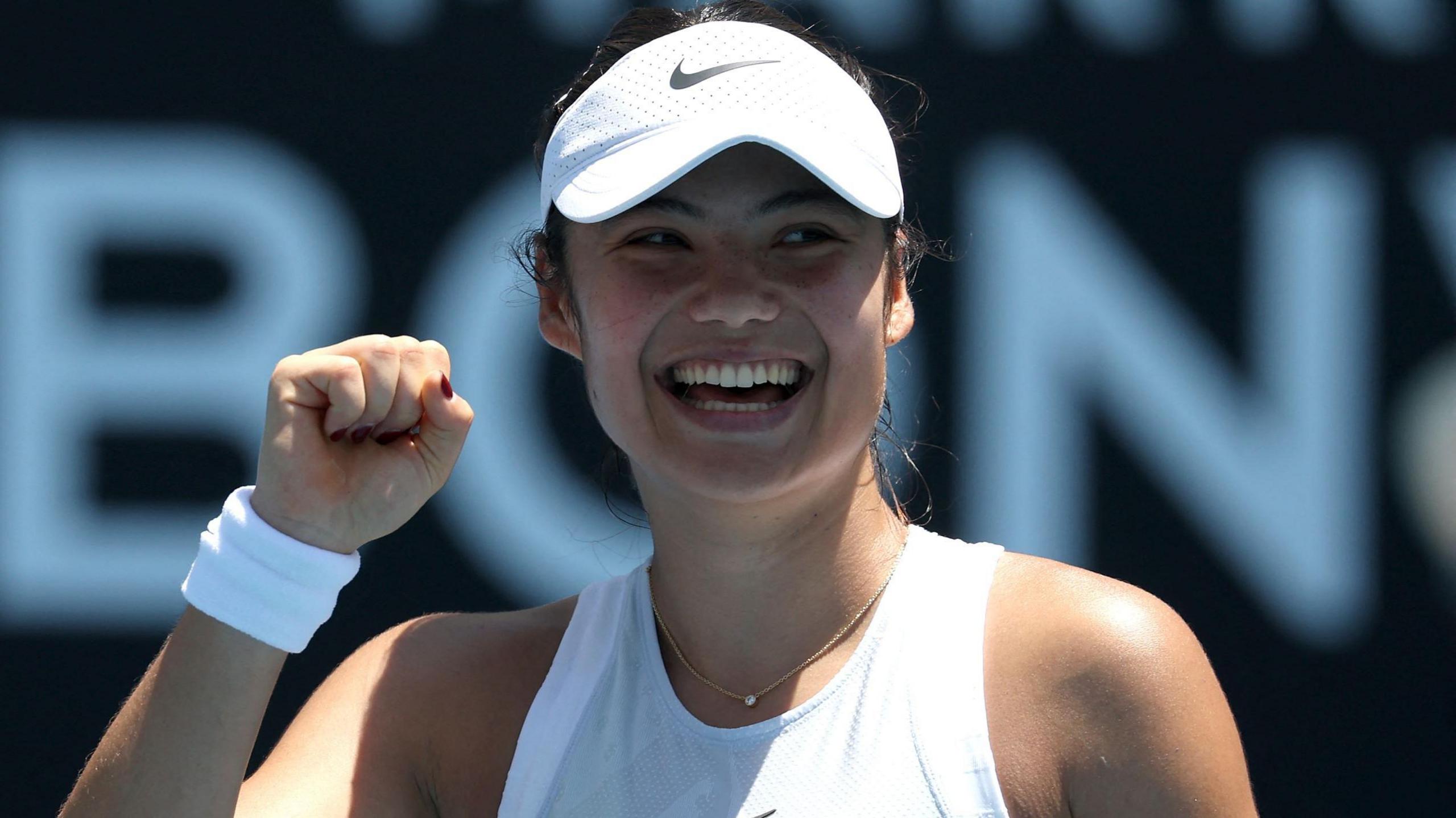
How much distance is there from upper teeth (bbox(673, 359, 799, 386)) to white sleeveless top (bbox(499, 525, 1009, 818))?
0.27 metres

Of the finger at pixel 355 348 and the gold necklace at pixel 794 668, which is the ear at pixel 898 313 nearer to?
the gold necklace at pixel 794 668

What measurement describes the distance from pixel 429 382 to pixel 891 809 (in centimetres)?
61

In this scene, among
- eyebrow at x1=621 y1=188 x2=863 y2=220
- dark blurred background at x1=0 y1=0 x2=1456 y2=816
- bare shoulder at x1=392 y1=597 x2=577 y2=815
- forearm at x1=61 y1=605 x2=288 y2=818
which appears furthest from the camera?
dark blurred background at x1=0 y1=0 x2=1456 y2=816

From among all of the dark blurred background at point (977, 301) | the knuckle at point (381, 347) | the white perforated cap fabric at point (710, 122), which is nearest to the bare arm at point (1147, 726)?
the white perforated cap fabric at point (710, 122)

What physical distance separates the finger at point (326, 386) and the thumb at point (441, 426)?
8 centimetres

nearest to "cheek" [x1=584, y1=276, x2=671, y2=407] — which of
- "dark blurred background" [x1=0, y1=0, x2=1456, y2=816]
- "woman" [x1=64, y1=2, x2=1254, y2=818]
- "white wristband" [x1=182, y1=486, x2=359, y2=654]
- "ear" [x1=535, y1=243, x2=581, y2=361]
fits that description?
"woman" [x1=64, y1=2, x2=1254, y2=818]

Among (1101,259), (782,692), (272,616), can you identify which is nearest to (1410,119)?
(1101,259)

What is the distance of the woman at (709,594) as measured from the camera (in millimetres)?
1347

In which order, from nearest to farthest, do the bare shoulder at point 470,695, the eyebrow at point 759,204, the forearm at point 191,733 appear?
A: the forearm at point 191,733 → the eyebrow at point 759,204 → the bare shoulder at point 470,695

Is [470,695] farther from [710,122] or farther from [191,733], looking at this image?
[710,122]

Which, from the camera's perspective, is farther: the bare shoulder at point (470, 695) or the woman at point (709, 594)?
the bare shoulder at point (470, 695)

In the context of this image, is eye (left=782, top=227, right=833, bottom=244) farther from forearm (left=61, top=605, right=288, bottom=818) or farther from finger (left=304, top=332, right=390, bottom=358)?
forearm (left=61, top=605, right=288, bottom=818)

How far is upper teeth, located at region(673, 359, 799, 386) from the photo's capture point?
1443 mm

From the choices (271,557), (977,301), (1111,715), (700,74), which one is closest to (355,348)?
(271,557)
